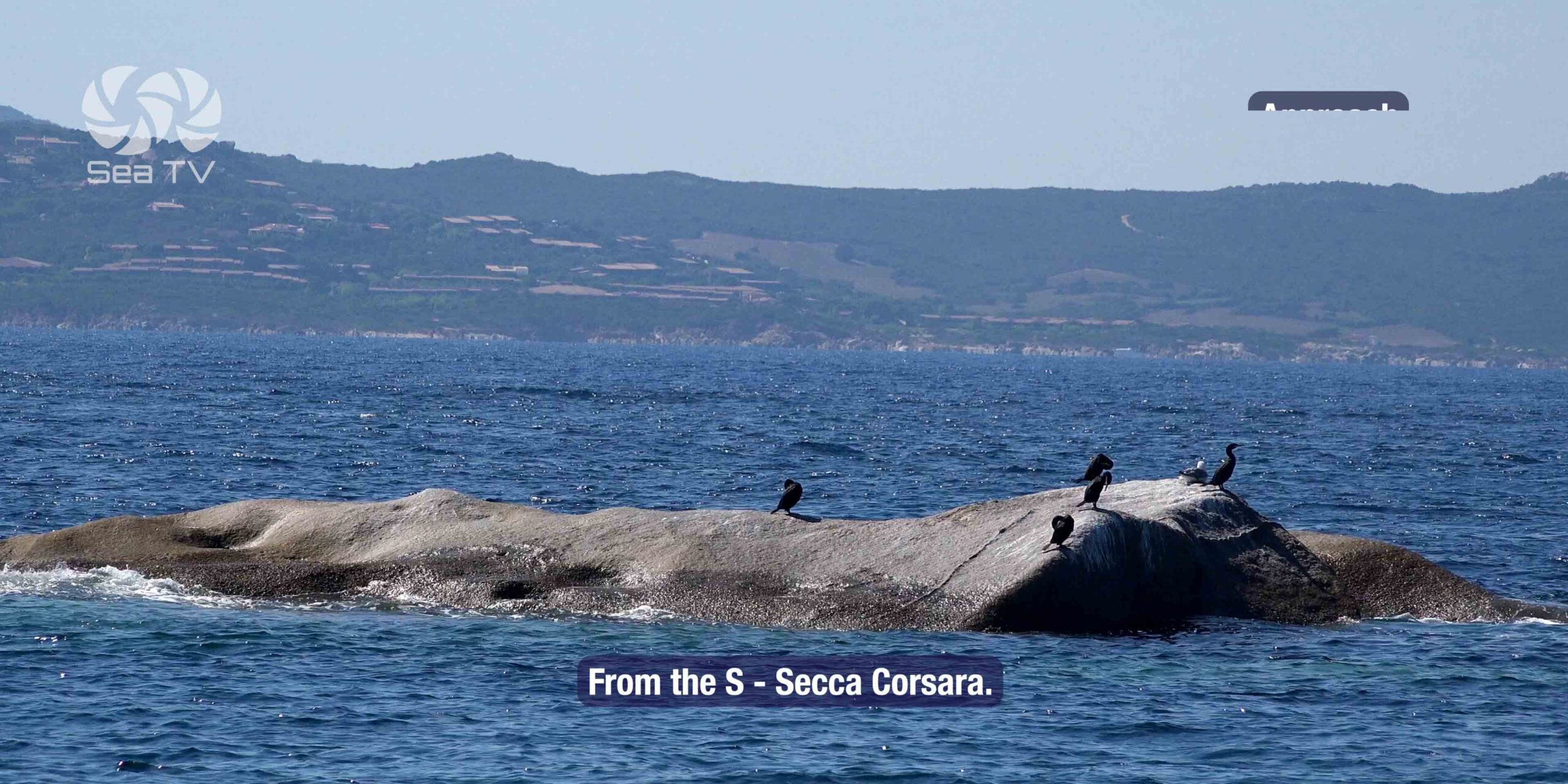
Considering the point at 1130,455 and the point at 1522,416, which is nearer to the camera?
the point at 1130,455

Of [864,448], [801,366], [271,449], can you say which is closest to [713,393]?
[864,448]

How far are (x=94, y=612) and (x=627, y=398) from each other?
71920 mm

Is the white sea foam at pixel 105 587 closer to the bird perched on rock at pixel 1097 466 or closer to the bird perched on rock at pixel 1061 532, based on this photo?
the bird perched on rock at pixel 1061 532

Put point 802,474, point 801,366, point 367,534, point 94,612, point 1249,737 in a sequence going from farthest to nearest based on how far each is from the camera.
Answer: point 801,366, point 802,474, point 367,534, point 94,612, point 1249,737

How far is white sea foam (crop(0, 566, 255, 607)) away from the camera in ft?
82.9

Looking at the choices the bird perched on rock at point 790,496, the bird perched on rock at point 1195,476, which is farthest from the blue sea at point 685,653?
the bird perched on rock at point 790,496

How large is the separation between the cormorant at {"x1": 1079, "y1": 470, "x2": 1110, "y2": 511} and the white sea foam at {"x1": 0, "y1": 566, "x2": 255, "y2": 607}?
12.5 m

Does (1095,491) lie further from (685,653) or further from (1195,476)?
(685,653)

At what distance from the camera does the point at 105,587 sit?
25.8m

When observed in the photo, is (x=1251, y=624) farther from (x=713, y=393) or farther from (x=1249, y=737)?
(x=713, y=393)

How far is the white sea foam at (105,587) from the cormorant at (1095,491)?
12533mm

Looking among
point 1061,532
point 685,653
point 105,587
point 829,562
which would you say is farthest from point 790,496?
point 105,587

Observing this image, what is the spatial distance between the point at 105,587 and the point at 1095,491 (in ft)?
49.6

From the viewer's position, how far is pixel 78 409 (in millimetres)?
70938
